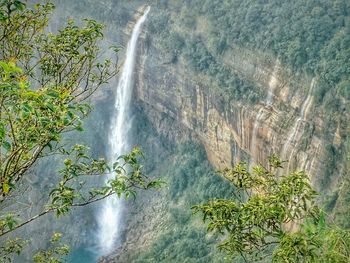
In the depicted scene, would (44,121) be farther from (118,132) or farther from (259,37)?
(118,132)

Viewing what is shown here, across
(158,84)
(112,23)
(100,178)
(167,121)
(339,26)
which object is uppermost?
(112,23)

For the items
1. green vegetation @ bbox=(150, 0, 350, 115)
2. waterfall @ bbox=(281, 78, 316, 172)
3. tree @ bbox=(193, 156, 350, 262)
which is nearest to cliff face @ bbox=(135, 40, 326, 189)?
waterfall @ bbox=(281, 78, 316, 172)

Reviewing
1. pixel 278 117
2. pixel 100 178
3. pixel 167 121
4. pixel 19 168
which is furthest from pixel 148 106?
pixel 19 168

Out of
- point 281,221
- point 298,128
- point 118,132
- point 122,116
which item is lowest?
point 118,132

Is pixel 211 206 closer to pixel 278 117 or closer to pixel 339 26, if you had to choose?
pixel 278 117

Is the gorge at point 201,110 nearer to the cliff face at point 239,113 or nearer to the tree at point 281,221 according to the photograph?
the cliff face at point 239,113

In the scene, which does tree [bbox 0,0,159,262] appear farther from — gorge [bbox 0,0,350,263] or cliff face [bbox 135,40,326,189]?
cliff face [bbox 135,40,326,189]

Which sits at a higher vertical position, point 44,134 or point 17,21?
point 17,21

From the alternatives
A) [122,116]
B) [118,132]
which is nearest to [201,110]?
[122,116]
